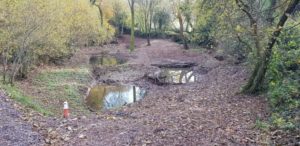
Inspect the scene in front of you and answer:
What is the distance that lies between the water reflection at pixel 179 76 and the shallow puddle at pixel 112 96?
9.71ft

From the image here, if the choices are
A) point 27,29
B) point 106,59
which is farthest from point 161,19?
point 27,29

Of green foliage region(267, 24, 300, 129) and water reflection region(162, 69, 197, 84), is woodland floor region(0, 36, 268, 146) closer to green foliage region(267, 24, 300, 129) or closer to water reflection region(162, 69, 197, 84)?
green foliage region(267, 24, 300, 129)

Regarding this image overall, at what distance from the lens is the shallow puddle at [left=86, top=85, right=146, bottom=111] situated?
53.5 ft

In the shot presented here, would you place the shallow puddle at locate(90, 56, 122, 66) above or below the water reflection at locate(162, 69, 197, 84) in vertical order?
above

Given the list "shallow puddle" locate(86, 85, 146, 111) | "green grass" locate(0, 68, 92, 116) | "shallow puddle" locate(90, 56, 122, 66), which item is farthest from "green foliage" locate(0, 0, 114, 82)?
"shallow puddle" locate(90, 56, 122, 66)

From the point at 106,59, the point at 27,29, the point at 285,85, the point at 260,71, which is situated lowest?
the point at 106,59

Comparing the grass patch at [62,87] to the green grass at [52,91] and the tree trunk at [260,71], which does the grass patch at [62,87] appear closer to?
the green grass at [52,91]

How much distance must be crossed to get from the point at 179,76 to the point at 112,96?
7.01 meters

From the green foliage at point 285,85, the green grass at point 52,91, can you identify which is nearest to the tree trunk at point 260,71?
the green foliage at point 285,85

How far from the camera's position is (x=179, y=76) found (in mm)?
23422

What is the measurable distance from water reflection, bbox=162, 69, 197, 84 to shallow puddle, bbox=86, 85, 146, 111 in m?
2.96

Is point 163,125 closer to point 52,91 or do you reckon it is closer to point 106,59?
point 52,91

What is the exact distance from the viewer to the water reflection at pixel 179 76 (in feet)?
69.8

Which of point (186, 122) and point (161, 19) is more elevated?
point (161, 19)
